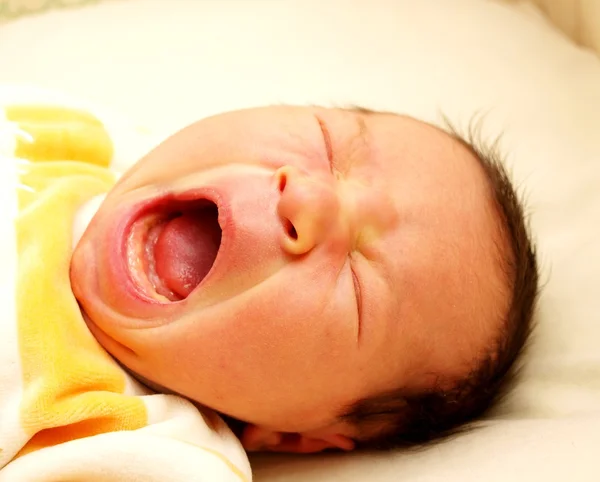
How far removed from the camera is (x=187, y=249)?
2.97 feet

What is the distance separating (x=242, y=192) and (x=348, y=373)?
246mm

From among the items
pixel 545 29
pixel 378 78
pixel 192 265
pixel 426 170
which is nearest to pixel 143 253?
pixel 192 265

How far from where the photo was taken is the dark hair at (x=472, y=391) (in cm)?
94

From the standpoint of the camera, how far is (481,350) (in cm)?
93

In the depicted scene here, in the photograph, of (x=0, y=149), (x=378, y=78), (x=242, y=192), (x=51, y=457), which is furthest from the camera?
(x=378, y=78)

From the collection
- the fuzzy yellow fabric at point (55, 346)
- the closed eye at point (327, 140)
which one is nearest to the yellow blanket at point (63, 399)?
the fuzzy yellow fabric at point (55, 346)

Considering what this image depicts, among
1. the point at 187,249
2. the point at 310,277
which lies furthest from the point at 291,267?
the point at 187,249

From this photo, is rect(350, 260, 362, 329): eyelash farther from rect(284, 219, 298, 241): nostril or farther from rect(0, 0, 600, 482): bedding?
rect(0, 0, 600, 482): bedding

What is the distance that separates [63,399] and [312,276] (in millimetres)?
299

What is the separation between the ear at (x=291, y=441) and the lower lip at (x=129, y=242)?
0.22 metres

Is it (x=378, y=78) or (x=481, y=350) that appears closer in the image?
(x=481, y=350)

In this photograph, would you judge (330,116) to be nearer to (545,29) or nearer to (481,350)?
(481,350)

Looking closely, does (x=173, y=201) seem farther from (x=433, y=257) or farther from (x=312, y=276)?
(x=433, y=257)

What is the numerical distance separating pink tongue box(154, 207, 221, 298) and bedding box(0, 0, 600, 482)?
1.24ft
